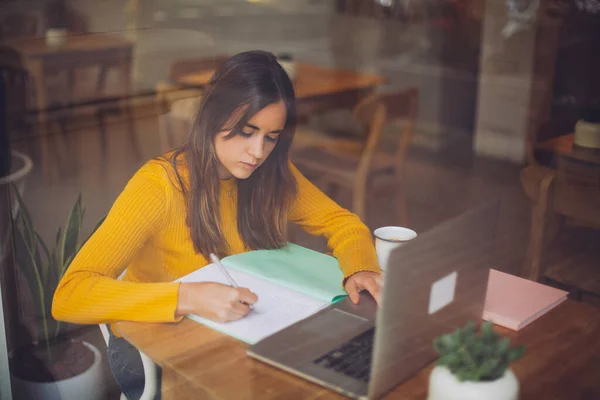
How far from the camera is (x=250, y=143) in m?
1.38

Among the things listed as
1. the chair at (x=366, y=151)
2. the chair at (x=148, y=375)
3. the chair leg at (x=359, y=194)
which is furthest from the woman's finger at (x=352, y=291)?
the chair leg at (x=359, y=194)

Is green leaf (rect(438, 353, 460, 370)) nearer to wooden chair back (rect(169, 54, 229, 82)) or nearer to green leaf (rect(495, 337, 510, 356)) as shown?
green leaf (rect(495, 337, 510, 356))

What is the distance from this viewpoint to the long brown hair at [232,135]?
4.47ft

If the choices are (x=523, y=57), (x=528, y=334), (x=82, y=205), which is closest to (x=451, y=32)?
(x=523, y=57)

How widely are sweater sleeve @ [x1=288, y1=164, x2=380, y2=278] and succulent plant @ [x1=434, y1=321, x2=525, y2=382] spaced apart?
22.5 inches

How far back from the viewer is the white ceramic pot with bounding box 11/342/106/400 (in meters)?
1.59

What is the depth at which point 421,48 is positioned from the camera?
15.0 ft

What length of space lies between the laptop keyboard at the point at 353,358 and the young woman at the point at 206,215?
0.53 feet

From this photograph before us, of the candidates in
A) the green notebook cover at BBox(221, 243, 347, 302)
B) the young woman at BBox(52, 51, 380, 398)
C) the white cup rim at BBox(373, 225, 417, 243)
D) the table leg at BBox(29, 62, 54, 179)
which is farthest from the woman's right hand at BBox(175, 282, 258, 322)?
the table leg at BBox(29, 62, 54, 179)

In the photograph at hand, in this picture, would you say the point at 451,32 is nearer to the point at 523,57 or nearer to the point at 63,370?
the point at 523,57

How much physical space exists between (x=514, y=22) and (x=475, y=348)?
335 centimetres

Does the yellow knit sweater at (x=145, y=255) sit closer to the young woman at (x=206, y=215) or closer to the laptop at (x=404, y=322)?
the young woman at (x=206, y=215)

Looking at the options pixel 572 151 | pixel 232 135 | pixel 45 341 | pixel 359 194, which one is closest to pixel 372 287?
pixel 232 135

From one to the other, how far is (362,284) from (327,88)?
2.31 metres
